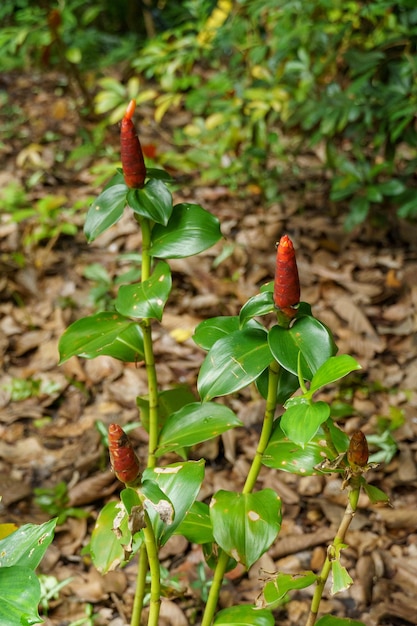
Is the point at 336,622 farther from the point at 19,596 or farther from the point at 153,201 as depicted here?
the point at 153,201

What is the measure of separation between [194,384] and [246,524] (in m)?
1.23

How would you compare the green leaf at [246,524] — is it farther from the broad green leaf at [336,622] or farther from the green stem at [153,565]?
the broad green leaf at [336,622]

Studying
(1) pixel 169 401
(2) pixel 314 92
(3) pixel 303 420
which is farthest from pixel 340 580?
(2) pixel 314 92

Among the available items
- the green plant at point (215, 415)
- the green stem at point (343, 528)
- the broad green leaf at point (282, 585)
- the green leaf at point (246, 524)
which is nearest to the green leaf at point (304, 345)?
the green plant at point (215, 415)

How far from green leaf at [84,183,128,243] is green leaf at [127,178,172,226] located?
0.03 meters

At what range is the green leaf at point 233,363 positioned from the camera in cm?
112

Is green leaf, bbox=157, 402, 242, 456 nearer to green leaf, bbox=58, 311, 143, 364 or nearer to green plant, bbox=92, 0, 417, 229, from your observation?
green leaf, bbox=58, 311, 143, 364

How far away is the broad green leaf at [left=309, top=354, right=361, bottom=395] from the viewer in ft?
3.23

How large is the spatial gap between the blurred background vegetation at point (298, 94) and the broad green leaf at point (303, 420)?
5.28 feet

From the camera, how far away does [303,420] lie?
3.32ft

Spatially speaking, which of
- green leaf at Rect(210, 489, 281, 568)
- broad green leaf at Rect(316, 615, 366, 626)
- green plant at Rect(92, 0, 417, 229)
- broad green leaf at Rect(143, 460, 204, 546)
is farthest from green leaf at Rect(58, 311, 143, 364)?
green plant at Rect(92, 0, 417, 229)

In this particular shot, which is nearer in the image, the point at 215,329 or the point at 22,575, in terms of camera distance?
the point at 22,575

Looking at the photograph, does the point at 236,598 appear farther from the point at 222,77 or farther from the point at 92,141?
the point at 92,141

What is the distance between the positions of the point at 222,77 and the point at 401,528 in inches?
89.9
